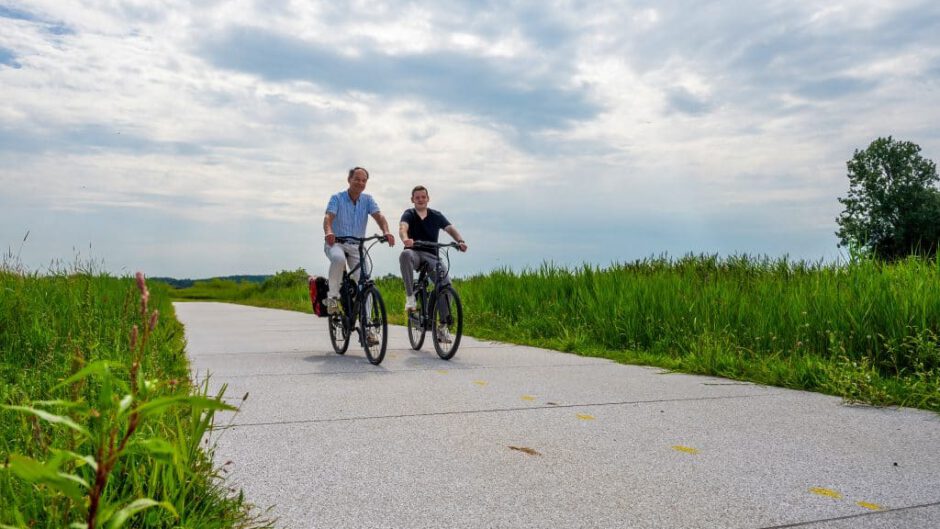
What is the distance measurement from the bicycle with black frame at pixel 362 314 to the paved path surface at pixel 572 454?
117cm

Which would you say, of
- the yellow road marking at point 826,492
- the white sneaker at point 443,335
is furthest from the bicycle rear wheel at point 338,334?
the yellow road marking at point 826,492

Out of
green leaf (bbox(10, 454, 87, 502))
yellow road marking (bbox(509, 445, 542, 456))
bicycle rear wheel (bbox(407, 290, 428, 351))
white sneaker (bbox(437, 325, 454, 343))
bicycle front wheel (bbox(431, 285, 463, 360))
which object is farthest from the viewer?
bicycle rear wheel (bbox(407, 290, 428, 351))

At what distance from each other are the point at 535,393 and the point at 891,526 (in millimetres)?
3377

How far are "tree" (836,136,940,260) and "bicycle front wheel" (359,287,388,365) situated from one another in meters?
48.6

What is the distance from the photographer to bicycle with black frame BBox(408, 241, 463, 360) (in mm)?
8711

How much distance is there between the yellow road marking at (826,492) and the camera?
11.5 ft

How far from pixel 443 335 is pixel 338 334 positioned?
1.69m

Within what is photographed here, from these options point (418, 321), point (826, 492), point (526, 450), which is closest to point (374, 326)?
point (418, 321)

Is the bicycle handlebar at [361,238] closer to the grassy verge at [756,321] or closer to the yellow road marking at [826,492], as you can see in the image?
the grassy verge at [756,321]

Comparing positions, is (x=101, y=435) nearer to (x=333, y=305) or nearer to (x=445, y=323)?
(x=445, y=323)

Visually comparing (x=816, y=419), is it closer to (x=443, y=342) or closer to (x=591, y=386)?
(x=591, y=386)

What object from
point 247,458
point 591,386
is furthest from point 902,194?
point 247,458

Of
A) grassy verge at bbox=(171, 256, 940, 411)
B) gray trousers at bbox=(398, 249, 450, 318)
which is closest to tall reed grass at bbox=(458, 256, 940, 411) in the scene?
grassy verge at bbox=(171, 256, 940, 411)

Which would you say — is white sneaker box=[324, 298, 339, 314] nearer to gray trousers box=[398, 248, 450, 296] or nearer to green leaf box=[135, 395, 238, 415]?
gray trousers box=[398, 248, 450, 296]
